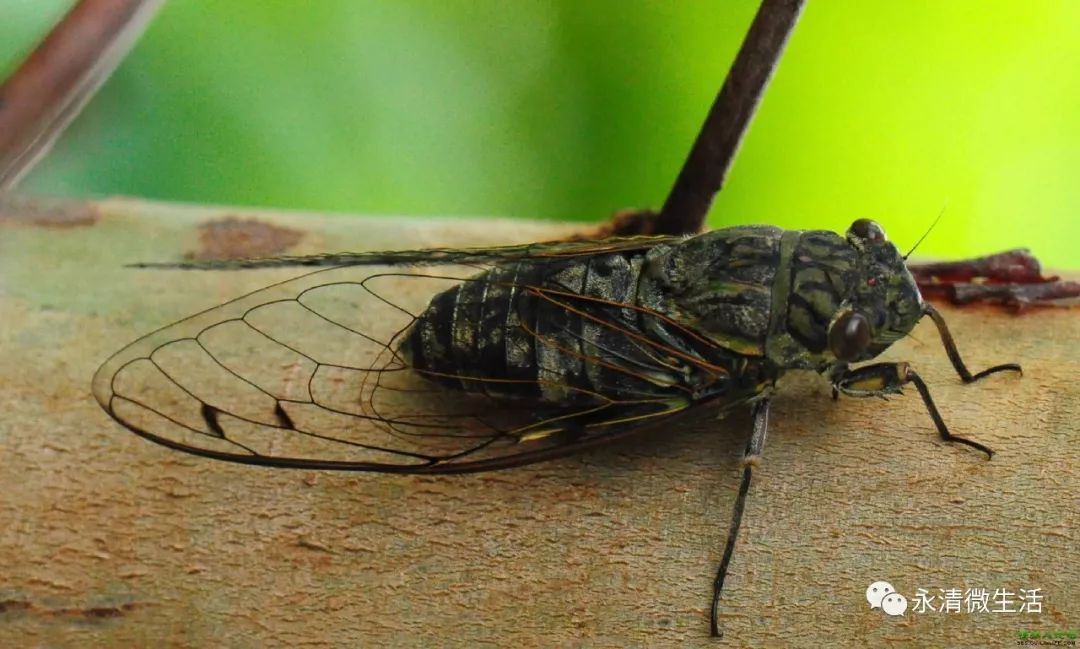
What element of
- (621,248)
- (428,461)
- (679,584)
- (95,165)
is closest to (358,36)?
(95,165)

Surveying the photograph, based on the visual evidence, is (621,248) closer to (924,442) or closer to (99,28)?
(924,442)

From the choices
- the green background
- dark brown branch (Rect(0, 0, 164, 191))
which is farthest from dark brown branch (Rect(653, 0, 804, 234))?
dark brown branch (Rect(0, 0, 164, 191))

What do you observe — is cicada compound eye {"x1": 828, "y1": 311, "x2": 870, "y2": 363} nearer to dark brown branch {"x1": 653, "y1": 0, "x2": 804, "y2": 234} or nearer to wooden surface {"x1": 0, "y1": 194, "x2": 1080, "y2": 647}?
wooden surface {"x1": 0, "y1": 194, "x2": 1080, "y2": 647}

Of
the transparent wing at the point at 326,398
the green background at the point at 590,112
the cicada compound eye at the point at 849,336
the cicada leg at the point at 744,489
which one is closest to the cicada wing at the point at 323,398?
the transparent wing at the point at 326,398

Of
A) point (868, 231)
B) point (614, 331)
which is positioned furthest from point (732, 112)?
point (614, 331)

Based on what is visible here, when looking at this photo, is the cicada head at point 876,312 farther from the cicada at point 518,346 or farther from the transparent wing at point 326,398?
the transparent wing at point 326,398

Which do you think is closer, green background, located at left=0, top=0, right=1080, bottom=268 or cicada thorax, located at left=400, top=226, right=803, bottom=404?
cicada thorax, located at left=400, top=226, right=803, bottom=404
